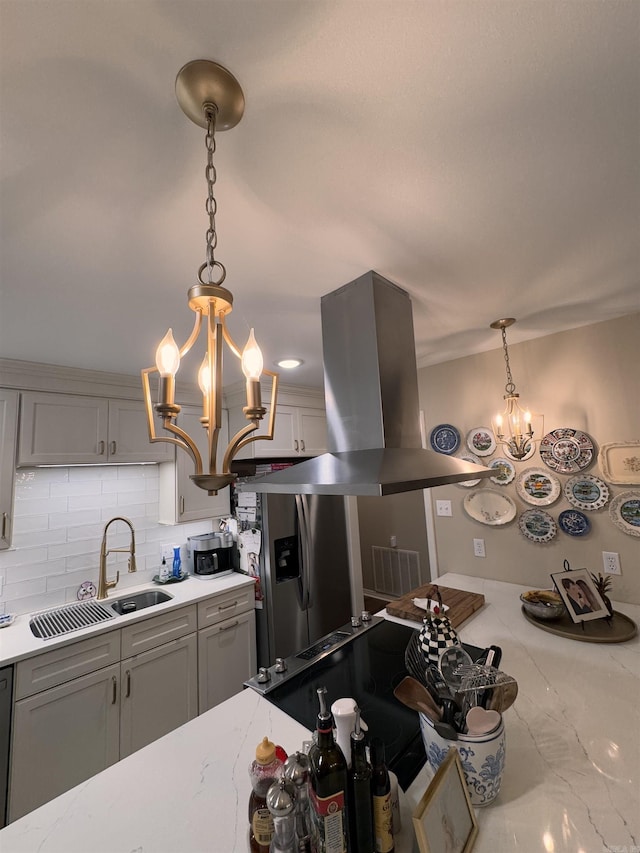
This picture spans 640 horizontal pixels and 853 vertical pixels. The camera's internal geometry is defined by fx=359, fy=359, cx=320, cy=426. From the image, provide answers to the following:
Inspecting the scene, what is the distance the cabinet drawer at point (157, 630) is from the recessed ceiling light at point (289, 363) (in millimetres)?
1637

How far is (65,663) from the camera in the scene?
177 cm

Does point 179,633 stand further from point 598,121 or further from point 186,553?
point 598,121

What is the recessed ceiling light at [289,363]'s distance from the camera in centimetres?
230

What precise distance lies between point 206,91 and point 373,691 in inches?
67.3

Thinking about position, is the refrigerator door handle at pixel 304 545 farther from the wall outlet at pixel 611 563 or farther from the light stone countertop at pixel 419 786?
the wall outlet at pixel 611 563

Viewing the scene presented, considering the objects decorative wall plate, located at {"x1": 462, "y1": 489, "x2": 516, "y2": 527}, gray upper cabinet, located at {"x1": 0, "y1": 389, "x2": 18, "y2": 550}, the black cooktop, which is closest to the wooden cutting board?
the black cooktop

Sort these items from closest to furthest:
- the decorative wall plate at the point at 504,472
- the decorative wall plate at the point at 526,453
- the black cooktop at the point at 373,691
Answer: the black cooktop at the point at 373,691 → the decorative wall plate at the point at 526,453 → the decorative wall plate at the point at 504,472

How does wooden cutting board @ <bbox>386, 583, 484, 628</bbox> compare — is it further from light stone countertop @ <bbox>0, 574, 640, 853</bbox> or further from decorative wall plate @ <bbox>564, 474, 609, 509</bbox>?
decorative wall plate @ <bbox>564, 474, 609, 509</bbox>

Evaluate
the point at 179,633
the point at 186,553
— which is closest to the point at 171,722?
the point at 179,633

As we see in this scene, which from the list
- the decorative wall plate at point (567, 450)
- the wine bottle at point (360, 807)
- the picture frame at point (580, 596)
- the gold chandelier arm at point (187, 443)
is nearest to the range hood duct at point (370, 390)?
the gold chandelier arm at point (187, 443)

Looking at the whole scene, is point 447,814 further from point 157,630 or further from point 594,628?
point 157,630

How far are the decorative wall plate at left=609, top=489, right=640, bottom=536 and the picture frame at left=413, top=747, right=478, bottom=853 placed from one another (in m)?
1.66

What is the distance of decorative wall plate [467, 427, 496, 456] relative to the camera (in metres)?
2.34

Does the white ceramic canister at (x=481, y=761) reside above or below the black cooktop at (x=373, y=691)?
above
